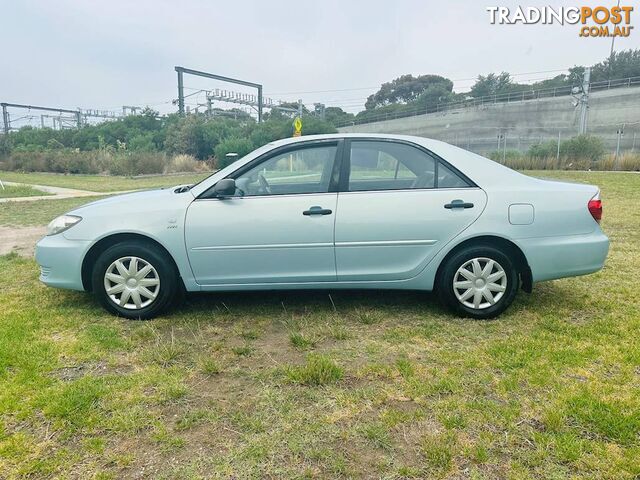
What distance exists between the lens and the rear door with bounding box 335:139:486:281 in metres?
3.75

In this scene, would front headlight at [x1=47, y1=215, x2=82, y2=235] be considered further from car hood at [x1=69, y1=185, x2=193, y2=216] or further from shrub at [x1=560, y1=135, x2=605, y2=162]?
shrub at [x1=560, y1=135, x2=605, y2=162]

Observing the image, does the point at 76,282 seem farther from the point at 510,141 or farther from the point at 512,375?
the point at 510,141

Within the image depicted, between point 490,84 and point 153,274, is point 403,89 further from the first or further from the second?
point 153,274

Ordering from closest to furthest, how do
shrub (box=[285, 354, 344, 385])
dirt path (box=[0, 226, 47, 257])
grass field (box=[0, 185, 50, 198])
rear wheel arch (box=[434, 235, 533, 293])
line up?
shrub (box=[285, 354, 344, 385])
rear wheel arch (box=[434, 235, 533, 293])
dirt path (box=[0, 226, 47, 257])
grass field (box=[0, 185, 50, 198])

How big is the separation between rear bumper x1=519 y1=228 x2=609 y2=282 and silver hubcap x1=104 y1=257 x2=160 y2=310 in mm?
3133

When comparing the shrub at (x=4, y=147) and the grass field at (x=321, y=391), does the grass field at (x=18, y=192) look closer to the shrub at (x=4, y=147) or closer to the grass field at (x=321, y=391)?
the grass field at (x=321, y=391)

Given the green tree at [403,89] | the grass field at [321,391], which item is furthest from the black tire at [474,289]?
the green tree at [403,89]

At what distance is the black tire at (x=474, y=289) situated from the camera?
3.79 meters

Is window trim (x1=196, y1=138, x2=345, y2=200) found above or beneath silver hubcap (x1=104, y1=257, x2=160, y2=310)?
above

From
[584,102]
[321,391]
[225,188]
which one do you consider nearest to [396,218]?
[225,188]

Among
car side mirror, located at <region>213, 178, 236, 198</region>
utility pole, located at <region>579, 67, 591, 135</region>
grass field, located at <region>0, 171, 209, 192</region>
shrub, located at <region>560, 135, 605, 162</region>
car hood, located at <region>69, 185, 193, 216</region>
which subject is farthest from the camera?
utility pole, located at <region>579, 67, 591, 135</region>

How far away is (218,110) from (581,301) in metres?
55.4

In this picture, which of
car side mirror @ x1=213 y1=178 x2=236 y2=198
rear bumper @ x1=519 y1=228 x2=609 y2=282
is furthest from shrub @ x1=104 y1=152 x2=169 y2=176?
rear bumper @ x1=519 y1=228 x2=609 y2=282

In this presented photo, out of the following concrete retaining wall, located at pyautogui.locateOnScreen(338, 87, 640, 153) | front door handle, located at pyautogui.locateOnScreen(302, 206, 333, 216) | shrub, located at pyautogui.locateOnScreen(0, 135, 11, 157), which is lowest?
front door handle, located at pyautogui.locateOnScreen(302, 206, 333, 216)
